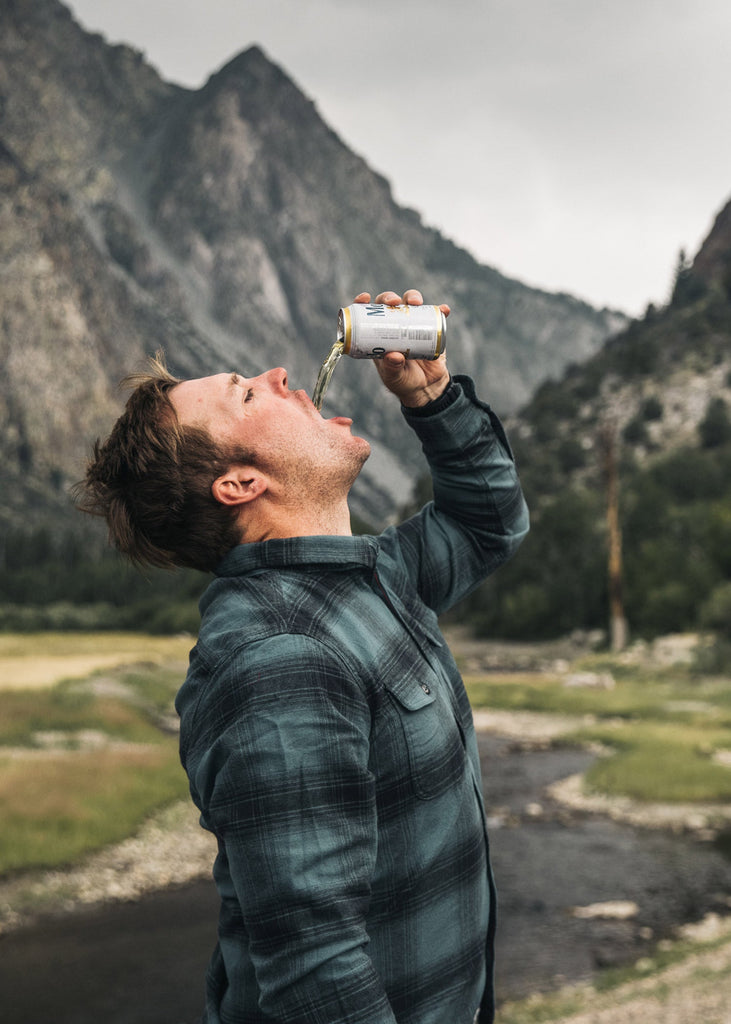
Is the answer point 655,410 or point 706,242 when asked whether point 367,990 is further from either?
point 706,242

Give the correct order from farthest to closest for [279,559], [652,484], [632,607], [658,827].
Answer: [652,484]
[632,607]
[658,827]
[279,559]

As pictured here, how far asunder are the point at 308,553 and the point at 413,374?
897 mm

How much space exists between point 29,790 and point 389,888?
16.9 meters

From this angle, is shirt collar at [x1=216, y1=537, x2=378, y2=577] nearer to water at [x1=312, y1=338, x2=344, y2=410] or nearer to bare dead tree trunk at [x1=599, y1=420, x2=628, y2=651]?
water at [x1=312, y1=338, x2=344, y2=410]

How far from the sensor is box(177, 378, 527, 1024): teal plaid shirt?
2027mm

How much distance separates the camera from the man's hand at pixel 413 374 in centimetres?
317

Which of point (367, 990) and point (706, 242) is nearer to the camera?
point (367, 990)

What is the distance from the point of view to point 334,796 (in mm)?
2111

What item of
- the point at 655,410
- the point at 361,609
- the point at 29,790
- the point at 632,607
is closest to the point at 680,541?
the point at 632,607

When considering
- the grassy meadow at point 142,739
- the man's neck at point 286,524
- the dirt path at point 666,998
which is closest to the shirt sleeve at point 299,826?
the man's neck at point 286,524

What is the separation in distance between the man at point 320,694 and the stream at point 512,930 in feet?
28.7

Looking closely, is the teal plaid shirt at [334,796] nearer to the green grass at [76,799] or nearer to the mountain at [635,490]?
the green grass at [76,799]

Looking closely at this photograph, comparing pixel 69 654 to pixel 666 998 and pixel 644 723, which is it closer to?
pixel 644 723

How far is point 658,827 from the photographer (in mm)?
16422
